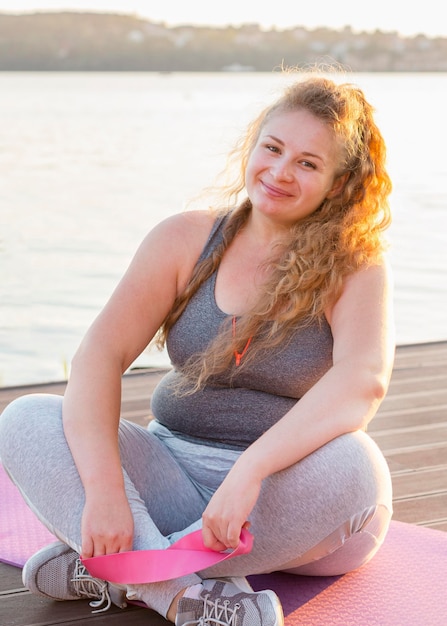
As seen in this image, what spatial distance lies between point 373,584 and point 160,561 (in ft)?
1.57

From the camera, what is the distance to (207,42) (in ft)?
42.8

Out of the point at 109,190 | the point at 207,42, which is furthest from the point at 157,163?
the point at 207,42

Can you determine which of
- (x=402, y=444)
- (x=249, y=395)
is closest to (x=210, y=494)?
(x=249, y=395)

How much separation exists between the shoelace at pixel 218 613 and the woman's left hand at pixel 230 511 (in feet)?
0.33

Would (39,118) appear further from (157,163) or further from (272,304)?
(272,304)

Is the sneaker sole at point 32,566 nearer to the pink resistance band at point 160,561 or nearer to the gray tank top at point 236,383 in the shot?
the pink resistance band at point 160,561

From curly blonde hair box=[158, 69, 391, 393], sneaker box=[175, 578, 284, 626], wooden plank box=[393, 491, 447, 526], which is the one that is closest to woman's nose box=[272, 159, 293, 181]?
curly blonde hair box=[158, 69, 391, 393]

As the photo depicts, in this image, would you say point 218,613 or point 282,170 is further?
point 282,170

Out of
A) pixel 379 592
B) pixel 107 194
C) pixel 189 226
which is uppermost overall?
pixel 189 226

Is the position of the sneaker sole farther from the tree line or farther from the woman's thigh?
the tree line

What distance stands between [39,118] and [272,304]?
1300 centimetres

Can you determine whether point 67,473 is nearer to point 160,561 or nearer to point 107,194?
point 160,561

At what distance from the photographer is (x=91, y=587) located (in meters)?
1.74

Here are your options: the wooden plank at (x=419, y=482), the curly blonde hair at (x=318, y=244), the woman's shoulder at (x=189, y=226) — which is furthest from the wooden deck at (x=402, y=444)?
the woman's shoulder at (x=189, y=226)
